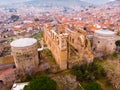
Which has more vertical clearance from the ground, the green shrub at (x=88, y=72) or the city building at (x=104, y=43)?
the city building at (x=104, y=43)

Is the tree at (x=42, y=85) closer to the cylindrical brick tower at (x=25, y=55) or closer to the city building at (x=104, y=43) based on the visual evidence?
the cylindrical brick tower at (x=25, y=55)

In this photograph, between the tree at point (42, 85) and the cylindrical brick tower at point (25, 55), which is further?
the cylindrical brick tower at point (25, 55)

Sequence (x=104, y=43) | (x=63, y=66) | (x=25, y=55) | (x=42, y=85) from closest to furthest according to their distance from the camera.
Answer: (x=42, y=85)
(x=25, y=55)
(x=63, y=66)
(x=104, y=43)

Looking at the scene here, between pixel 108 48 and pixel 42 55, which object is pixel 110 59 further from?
pixel 42 55

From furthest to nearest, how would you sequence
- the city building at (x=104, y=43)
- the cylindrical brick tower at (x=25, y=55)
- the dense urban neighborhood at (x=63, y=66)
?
the city building at (x=104, y=43), the cylindrical brick tower at (x=25, y=55), the dense urban neighborhood at (x=63, y=66)

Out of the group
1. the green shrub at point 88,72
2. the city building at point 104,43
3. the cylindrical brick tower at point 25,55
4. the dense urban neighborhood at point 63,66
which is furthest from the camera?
the city building at point 104,43

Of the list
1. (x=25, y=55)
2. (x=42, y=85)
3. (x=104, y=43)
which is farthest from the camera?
(x=104, y=43)

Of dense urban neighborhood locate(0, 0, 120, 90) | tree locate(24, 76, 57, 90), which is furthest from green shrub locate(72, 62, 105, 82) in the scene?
tree locate(24, 76, 57, 90)

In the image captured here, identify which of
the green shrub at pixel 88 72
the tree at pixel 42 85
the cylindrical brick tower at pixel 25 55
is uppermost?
the cylindrical brick tower at pixel 25 55

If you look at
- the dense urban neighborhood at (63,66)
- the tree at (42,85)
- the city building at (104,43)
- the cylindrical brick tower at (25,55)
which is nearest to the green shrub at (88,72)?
the dense urban neighborhood at (63,66)

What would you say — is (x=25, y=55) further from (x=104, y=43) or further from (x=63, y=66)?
(x=104, y=43)

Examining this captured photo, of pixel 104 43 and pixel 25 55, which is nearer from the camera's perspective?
pixel 25 55

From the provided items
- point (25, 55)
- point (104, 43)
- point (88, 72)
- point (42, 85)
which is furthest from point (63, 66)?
point (104, 43)

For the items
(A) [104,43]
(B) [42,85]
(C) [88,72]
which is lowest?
(C) [88,72]
